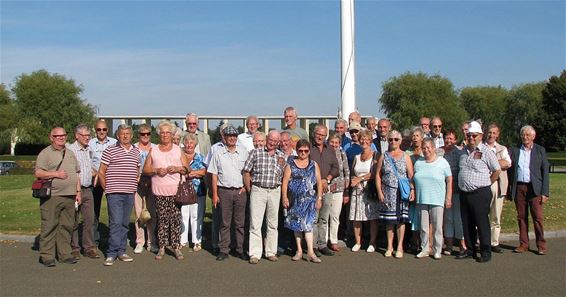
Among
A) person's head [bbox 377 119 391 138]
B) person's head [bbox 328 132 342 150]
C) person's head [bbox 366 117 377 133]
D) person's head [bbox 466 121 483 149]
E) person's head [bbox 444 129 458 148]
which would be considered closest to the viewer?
person's head [bbox 466 121 483 149]

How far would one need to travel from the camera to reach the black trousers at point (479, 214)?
8.05 meters

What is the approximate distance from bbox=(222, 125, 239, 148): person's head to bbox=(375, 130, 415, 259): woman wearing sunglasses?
211cm

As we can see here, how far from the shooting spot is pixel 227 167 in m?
8.27

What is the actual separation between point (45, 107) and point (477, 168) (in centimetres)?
5757

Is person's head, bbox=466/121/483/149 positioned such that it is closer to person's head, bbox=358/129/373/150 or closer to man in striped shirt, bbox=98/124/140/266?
person's head, bbox=358/129/373/150

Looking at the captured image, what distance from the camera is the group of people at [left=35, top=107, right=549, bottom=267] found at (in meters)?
8.10

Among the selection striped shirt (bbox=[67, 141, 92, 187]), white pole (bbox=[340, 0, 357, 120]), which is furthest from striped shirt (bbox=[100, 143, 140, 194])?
white pole (bbox=[340, 0, 357, 120])

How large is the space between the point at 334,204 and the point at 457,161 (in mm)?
1908

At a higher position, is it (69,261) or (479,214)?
(479,214)

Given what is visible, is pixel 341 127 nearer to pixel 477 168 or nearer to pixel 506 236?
pixel 477 168

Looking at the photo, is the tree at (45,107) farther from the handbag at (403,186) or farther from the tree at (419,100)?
the handbag at (403,186)

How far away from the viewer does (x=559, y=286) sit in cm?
663

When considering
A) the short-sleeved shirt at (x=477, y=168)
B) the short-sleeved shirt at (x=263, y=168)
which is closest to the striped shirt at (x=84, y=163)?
the short-sleeved shirt at (x=263, y=168)

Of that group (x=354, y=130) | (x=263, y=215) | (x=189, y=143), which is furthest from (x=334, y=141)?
(x=189, y=143)
